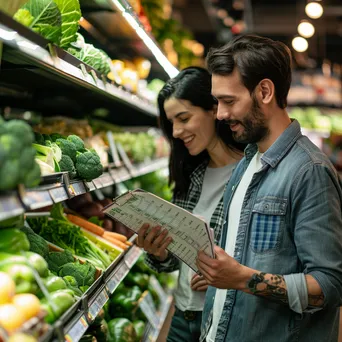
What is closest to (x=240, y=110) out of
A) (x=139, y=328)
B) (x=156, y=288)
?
(x=139, y=328)

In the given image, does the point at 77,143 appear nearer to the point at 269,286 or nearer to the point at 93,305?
the point at 93,305

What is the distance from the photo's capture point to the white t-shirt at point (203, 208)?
281cm

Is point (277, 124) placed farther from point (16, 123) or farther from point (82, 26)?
point (82, 26)

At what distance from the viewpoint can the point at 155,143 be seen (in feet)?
16.6

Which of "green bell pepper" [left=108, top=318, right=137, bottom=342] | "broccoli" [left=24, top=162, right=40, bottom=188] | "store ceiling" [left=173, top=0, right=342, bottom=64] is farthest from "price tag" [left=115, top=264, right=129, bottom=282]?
"store ceiling" [left=173, top=0, right=342, bottom=64]

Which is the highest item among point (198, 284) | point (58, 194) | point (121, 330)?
point (58, 194)

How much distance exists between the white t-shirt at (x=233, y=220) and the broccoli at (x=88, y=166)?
0.59m

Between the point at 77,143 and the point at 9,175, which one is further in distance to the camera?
the point at 77,143

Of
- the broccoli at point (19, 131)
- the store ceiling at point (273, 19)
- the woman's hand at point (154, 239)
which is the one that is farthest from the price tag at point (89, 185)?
the store ceiling at point (273, 19)

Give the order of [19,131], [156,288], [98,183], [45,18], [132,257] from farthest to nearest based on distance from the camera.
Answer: [156,288]
[132,257]
[98,183]
[45,18]
[19,131]

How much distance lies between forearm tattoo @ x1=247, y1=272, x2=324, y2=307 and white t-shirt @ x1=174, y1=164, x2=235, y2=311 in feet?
2.85

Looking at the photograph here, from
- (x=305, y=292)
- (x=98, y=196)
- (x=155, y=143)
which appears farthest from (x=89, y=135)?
(x=305, y=292)

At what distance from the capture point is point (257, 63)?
212 cm

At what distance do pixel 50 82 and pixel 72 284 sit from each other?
4.56ft
